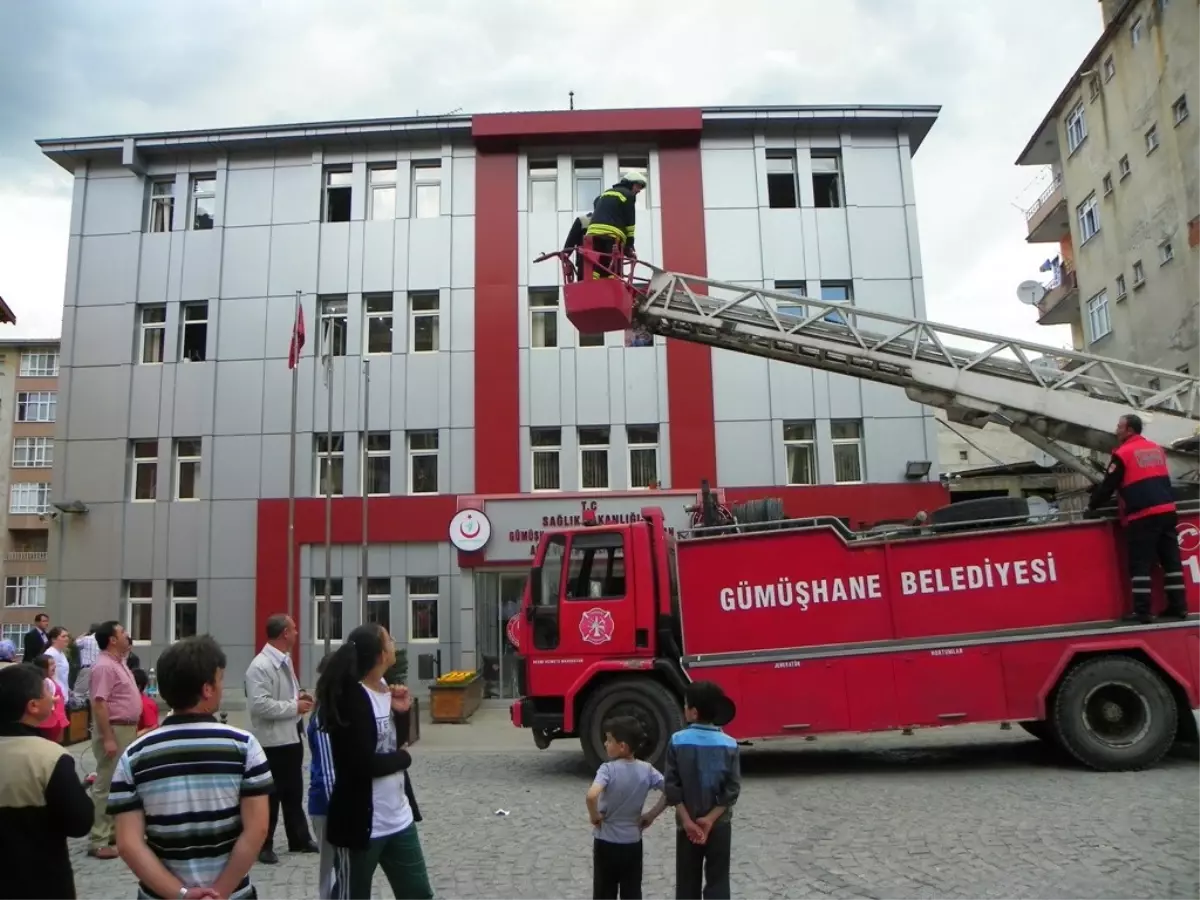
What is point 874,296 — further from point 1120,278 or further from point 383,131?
point 383,131

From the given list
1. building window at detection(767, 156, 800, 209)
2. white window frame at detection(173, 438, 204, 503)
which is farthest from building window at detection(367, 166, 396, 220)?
building window at detection(767, 156, 800, 209)

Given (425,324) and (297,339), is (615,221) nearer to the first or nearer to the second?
(297,339)

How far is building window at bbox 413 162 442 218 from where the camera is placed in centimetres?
2003

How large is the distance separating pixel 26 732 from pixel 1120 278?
27.2 meters

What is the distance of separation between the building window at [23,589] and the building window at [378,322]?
44.7 m

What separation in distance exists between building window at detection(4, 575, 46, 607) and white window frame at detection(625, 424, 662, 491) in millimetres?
48627

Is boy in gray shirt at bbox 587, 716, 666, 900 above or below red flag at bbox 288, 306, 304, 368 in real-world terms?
below

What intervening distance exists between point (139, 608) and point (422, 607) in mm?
6374

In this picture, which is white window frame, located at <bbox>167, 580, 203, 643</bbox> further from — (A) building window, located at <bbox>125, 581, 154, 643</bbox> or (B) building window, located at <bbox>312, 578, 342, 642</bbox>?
(B) building window, located at <bbox>312, 578, 342, 642</bbox>

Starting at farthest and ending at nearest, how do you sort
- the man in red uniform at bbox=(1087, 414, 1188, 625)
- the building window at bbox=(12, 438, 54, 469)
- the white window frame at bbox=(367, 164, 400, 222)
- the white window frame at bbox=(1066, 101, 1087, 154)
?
the building window at bbox=(12, 438, 54, 469)
the white window frame at bbox=(1066, 101, 1087, 154)
the white window frame at bbox=(367, 164, 400, 222)
the man in red uniform at bbox=(1087, 414, 1188, 625)

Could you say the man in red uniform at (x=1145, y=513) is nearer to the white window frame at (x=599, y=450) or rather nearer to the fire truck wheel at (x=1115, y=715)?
the fire truck wheel at (x=1115, y=715)

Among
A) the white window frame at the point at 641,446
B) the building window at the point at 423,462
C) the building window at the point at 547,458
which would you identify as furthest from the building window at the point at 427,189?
the white window frame at the point at 641,446

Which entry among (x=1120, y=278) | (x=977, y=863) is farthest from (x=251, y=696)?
(x=1120, y=278)

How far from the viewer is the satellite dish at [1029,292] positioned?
85.5 feet
